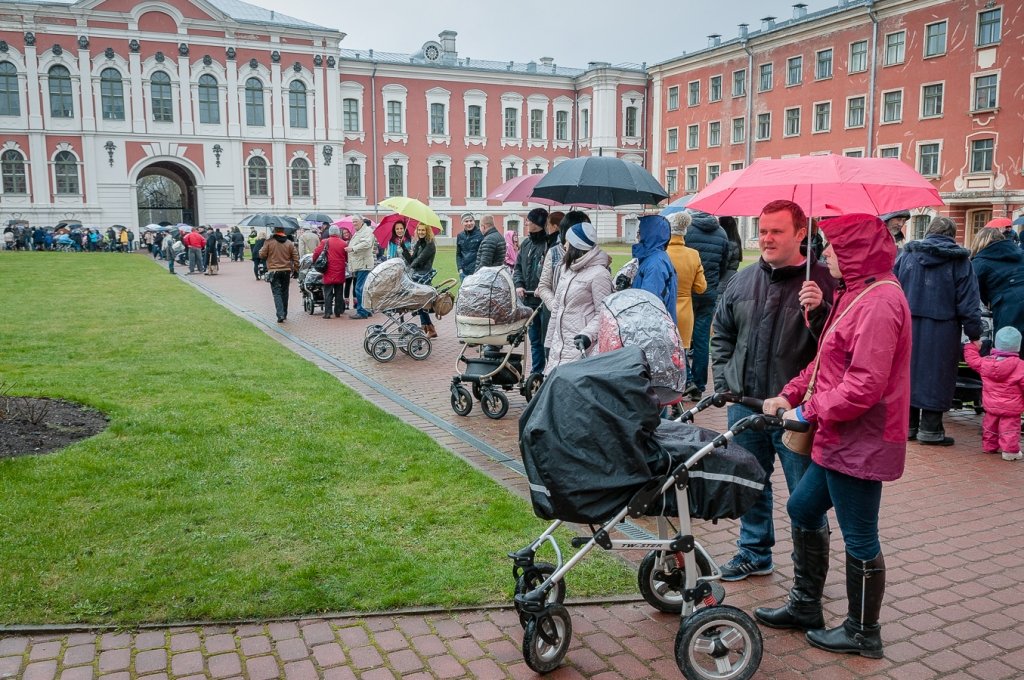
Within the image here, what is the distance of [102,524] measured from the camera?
515cm

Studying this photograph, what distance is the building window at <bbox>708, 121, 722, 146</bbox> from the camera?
5075cm

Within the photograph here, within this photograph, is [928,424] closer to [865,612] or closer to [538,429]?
[865,612]

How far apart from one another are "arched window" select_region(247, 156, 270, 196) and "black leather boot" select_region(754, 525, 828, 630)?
166ft

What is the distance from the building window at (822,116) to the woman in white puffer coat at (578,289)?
1632 inches

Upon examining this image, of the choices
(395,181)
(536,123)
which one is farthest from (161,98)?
(536,123)

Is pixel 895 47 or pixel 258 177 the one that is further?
pixel 258 177

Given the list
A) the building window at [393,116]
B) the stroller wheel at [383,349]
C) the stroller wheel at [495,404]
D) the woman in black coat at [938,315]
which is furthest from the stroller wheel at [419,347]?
the building window at [393,116]

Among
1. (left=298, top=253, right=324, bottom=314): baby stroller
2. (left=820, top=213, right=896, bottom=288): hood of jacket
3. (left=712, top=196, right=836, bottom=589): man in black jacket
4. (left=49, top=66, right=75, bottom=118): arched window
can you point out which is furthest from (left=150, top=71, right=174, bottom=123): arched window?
(left=820, top=213, right=896, bottom=288): hood of jacket

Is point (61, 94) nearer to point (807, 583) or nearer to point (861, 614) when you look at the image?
point (807, 583)

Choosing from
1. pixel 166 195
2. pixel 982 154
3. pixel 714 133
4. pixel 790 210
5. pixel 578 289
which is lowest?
pixel 578 289

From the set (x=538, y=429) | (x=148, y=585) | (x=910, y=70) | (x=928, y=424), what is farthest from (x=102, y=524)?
(x=910, y=70)

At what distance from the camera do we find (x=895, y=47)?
1582 inches

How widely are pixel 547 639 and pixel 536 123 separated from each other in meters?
58.1

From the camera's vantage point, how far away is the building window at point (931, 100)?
3828 cm
